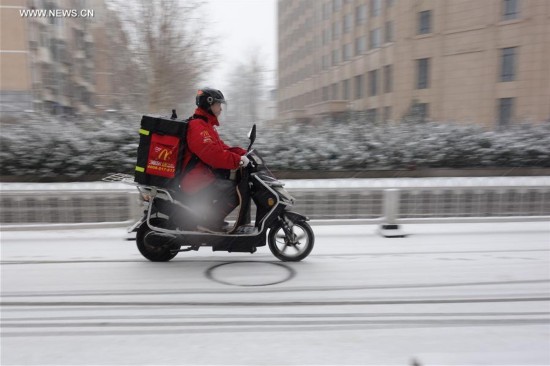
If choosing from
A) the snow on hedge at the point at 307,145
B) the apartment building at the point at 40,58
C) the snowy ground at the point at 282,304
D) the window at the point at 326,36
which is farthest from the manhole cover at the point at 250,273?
the window at the point at 326,36

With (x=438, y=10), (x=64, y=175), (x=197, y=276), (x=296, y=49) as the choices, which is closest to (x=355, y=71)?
(x=438, y=10)

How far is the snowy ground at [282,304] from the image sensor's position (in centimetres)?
270

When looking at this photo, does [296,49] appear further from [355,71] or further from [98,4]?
[98,4]

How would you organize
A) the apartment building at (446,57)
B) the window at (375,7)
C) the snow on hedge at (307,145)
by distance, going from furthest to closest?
A: the window at (375,7) < the apartment building at (446,57) < the snow on hedge at (307,145)

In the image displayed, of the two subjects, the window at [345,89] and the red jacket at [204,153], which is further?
the window at [345,89]

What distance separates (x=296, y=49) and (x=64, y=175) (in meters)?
58.6

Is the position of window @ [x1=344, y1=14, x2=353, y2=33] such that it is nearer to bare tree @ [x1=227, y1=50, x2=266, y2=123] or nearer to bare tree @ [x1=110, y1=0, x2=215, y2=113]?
bare tree @ [x1=227, y1=50, x2=266, y2=123]

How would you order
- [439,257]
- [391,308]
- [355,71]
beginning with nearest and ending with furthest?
[391,308], [439,257], [355,71]

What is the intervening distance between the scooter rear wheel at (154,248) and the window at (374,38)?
3923 cm

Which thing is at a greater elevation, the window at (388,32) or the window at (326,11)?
the window at (326,11)

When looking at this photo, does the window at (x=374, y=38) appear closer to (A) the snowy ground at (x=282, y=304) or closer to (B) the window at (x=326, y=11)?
(B) the window at (x=326, y=11)

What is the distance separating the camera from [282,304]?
3473 mm

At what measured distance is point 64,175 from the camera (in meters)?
7.65

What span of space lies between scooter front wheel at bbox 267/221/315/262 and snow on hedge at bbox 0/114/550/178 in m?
3.94
